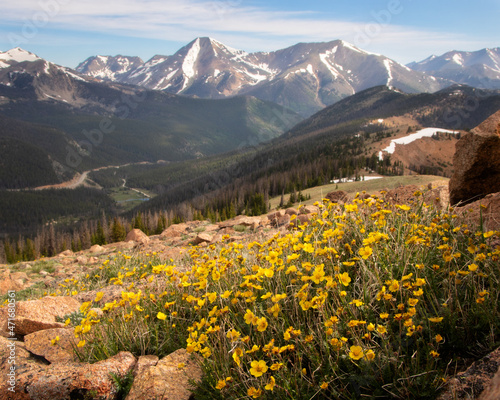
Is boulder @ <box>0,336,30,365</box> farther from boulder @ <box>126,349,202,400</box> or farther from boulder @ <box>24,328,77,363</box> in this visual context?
boulder @ <box>126,349,202,400</box>

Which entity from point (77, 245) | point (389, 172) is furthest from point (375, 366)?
point (389, 172)

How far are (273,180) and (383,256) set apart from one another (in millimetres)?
106325

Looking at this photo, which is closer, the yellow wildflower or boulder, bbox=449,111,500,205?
the yellow wildflower

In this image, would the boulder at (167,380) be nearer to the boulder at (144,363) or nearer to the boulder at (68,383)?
the boulder at (144,363)

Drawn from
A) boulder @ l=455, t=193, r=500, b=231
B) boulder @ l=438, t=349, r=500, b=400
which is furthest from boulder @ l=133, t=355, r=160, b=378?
boulder @ l=455, t=193, r=500, b=231

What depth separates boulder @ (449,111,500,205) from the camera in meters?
6.80

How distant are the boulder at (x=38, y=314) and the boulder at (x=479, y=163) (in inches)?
347

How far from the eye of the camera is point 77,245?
7738cm

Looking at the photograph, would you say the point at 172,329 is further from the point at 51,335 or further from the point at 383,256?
the point at 383,256

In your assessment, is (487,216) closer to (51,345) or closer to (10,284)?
(51,345)

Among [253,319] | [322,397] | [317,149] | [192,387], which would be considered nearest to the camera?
[322,397]

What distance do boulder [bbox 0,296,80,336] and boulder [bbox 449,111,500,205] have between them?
28.9ft

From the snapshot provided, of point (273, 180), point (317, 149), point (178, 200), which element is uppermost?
point (317, 149)

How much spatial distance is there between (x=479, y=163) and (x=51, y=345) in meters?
8.93
